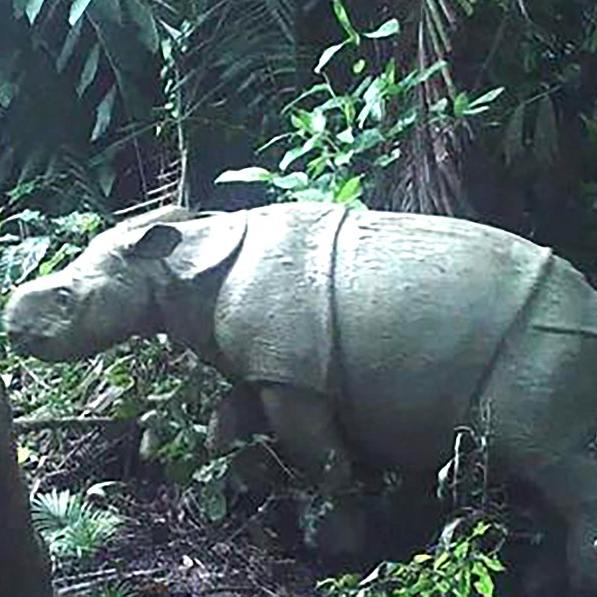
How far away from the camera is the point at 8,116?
332cm

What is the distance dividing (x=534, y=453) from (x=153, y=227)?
55cm

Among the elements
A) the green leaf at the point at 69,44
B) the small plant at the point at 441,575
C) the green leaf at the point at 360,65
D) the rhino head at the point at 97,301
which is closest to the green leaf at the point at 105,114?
the green leaf at the point at 69,44

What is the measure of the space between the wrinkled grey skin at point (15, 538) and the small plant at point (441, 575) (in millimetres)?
373

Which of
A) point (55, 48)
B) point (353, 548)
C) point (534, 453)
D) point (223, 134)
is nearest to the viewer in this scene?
point (534, 453)

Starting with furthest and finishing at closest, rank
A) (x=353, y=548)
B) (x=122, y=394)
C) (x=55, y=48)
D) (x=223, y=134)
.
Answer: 1. (x=55, y=48)
2. (x=223, y=134)
3. (x=122, y=394)
4. (x=353, y=548)

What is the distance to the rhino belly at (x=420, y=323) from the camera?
1785 millimetres

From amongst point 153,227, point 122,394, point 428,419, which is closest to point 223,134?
point 122,394

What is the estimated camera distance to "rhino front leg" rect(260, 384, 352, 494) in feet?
6.01

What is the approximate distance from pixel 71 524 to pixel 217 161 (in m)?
1.01

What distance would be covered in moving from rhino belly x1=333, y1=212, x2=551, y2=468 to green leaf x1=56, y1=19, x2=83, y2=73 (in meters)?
1.45

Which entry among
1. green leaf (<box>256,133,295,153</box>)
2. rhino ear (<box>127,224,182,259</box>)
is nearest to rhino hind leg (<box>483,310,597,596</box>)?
rhino ear (<box>127,224,182,259</box>)

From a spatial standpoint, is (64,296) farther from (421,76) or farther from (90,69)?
(90,69)

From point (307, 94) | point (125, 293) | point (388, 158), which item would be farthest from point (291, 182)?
point (125, 293)

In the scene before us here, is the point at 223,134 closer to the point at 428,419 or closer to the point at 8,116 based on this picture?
the point at 8,116
